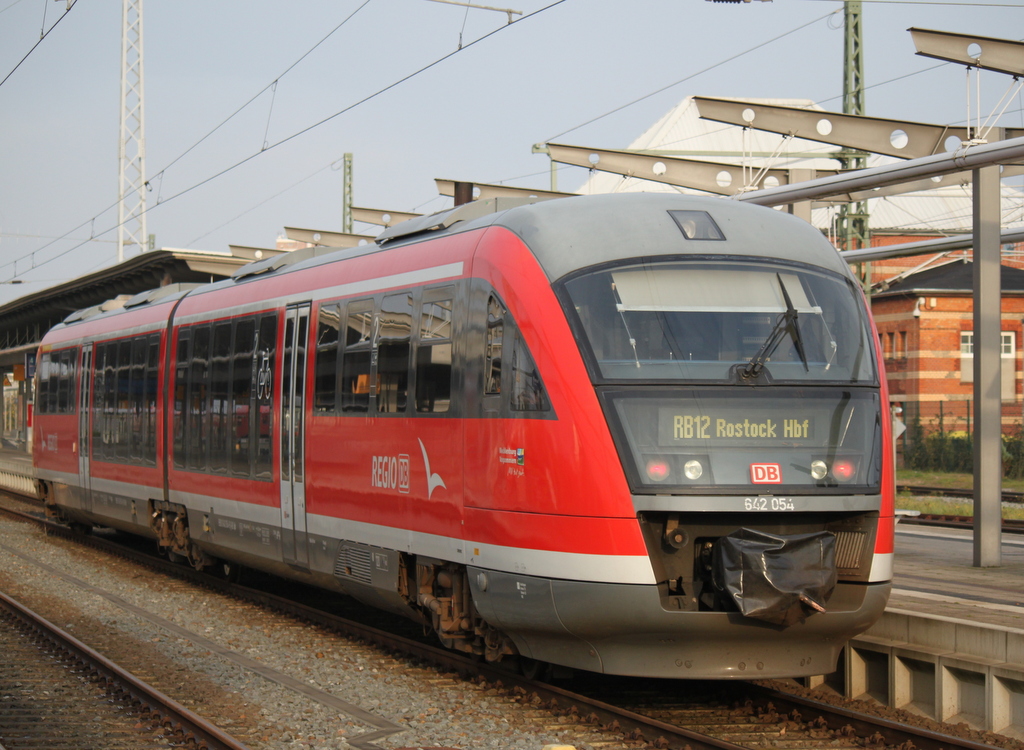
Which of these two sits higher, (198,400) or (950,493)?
(198,400)

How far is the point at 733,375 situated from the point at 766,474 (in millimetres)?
643

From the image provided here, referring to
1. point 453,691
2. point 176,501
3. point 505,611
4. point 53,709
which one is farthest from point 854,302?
point 176,501

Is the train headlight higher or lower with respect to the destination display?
lower

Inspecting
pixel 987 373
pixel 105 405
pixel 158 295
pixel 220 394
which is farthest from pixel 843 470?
pixel 105 405

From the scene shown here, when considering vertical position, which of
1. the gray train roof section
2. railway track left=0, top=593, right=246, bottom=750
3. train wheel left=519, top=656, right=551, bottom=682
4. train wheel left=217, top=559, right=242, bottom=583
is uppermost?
the gray train roof section

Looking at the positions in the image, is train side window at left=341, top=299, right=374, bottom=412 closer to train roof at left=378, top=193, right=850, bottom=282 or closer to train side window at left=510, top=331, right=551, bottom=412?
train roof at left=378, top=193, right=850, bottom=282

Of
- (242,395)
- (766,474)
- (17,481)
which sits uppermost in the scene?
(242,395)

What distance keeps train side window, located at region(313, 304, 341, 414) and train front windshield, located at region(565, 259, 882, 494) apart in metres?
3.46

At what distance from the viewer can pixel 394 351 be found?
31.2 ft

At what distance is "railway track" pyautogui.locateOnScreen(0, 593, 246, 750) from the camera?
25.2 ft

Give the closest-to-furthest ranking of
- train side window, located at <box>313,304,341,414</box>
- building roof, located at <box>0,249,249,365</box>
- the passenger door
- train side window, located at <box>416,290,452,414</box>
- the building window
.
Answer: train side window, located at <box>416,290,452,414</box>
train side window, located at <box>313,304,341,414</box>
the passenger door
building roof, located at <box>0,249,249,365</box>
the building window

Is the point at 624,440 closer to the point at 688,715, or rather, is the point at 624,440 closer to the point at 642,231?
the point at 642,231

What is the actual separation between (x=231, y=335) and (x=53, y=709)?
17.2ft

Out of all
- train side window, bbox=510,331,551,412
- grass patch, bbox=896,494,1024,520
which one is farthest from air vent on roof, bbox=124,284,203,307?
grass patch, bbox=896,494,1024,520
